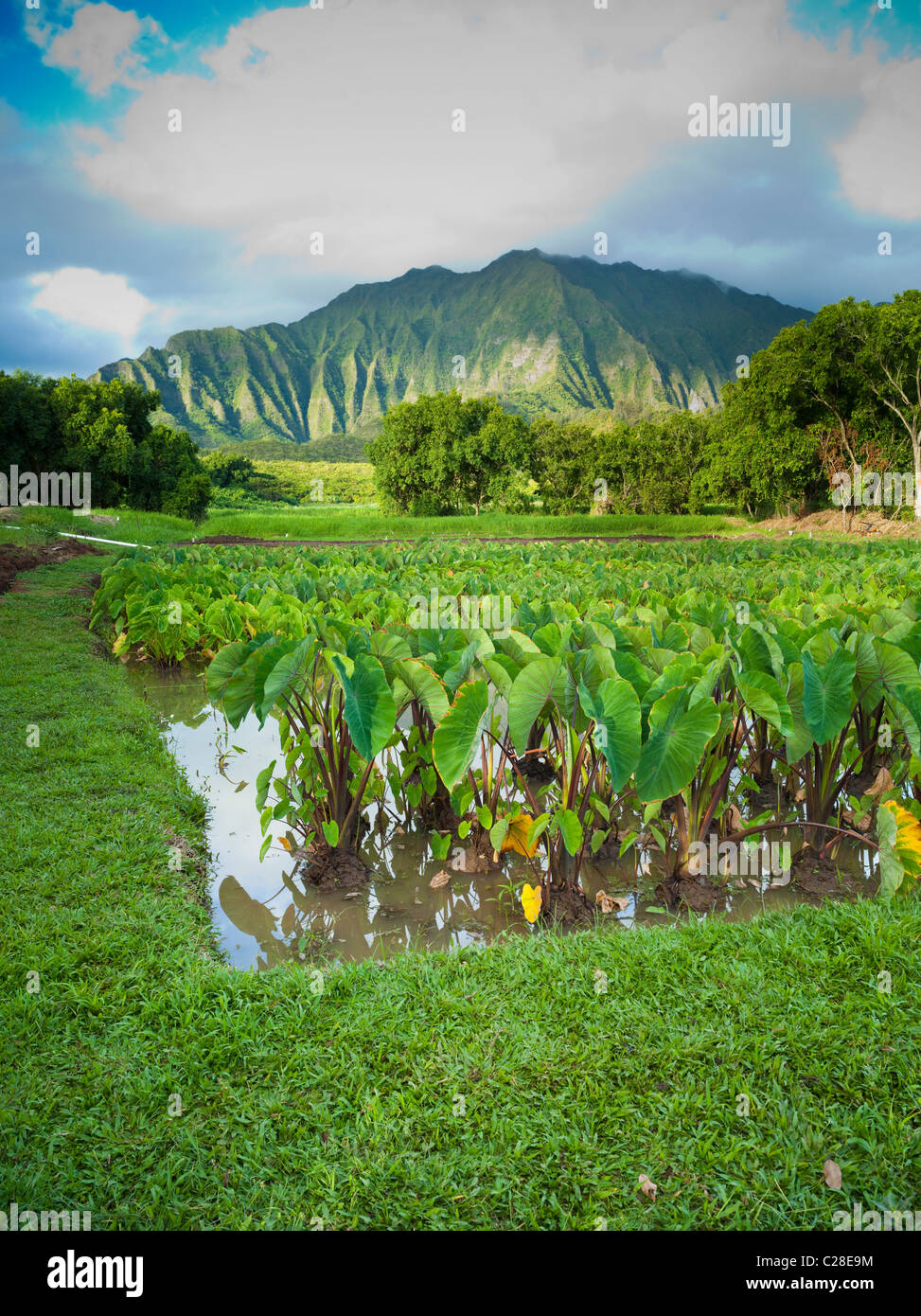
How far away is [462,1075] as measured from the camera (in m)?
1.95

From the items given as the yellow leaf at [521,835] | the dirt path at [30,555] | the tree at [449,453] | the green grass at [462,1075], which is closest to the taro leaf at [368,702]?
the yellow leaf at [521,835]

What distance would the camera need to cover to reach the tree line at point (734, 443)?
90.8ft

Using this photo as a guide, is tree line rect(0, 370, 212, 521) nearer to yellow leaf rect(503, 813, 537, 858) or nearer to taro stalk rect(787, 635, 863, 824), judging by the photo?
yellow leaf rect(503, 813, 537, 858)

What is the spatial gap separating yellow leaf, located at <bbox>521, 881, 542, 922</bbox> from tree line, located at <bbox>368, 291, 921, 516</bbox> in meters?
28.2

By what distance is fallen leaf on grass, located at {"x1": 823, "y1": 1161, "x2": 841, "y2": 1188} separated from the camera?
1.64 m

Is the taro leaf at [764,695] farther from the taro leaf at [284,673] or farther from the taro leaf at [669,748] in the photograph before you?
the taro leaf at [284,673]

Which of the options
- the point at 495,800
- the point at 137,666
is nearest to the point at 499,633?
the point at 495,800

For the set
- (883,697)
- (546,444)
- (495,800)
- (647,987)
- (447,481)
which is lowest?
(647,987)

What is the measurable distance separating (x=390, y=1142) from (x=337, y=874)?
165cm

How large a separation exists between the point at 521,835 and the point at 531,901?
0.39 metres

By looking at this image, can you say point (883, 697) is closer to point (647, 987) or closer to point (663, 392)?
point (647, 987)

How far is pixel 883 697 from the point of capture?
3.14 metres

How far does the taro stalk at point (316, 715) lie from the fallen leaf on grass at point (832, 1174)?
1810 mm

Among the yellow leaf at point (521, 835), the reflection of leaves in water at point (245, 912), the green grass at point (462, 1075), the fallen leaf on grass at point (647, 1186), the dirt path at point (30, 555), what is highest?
the dirt path at point (30, 555)
